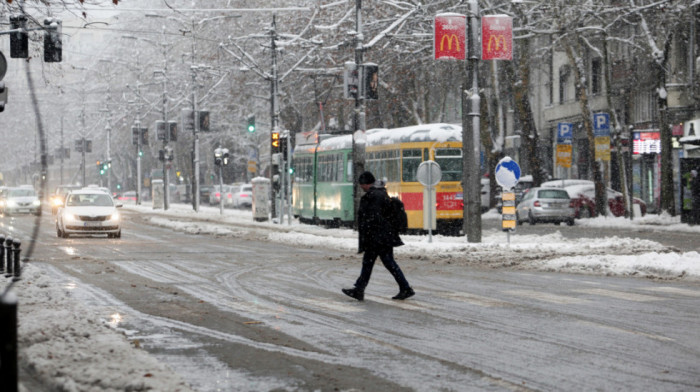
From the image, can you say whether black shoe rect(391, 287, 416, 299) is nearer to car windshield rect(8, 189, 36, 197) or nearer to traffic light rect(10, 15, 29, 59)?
traffic light rect(10, 15, 29, 59)

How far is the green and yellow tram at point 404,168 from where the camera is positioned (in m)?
33.9

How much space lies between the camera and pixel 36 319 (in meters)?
10.6

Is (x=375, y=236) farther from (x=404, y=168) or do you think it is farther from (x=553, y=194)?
(x=553, y=194)

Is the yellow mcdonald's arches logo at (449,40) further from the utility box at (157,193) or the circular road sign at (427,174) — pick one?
the utility box at (157,193)

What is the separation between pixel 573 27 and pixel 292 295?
24773 millimetres

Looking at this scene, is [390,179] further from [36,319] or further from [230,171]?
[230,171]

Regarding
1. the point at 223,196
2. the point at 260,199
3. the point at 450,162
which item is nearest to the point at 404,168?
the point at 450,162

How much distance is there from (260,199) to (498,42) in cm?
2260

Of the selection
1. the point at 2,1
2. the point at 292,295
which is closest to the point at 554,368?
the point at 292,295

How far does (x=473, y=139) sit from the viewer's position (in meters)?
26.5

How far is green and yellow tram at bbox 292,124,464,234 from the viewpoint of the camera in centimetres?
3391

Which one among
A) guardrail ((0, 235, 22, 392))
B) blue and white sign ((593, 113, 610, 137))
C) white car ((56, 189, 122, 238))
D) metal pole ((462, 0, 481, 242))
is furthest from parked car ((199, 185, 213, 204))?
guardrail ((0, 235, 22, 392))

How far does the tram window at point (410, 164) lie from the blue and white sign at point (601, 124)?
7.89 meters

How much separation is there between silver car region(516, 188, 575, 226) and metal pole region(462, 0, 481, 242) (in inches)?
607
